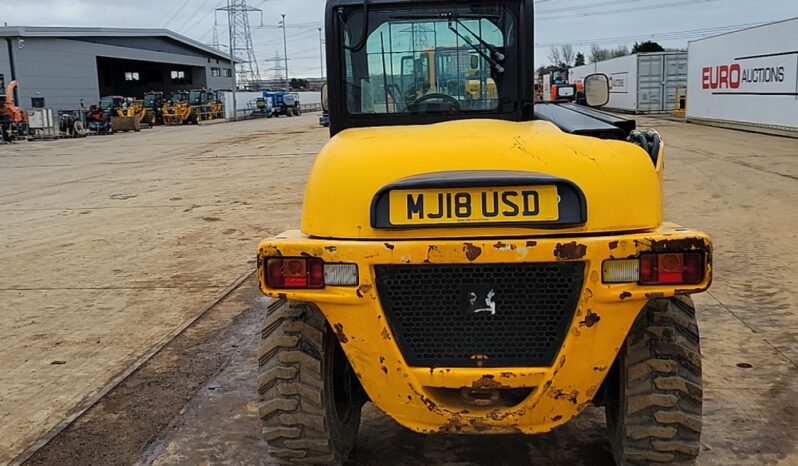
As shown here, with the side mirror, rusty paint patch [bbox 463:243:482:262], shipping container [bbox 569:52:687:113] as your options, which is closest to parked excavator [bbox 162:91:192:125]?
shipping container [bbox 569:52:687:113]

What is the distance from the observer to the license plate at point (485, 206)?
285 centimetres

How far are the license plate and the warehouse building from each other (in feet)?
157

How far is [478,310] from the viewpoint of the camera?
2.99m

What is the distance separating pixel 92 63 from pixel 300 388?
5568 cm

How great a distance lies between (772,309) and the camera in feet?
19.9

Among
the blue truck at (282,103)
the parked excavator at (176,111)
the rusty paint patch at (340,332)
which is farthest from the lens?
the blue truck at (282,103)

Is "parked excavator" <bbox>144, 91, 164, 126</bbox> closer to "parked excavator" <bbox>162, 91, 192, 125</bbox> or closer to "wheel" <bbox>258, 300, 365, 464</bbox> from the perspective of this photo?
"parked excavator" <bbox>162, 91, 192, 125</bbox>

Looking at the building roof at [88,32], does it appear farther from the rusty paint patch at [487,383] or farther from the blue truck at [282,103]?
the rusty paint patch at [487,383]

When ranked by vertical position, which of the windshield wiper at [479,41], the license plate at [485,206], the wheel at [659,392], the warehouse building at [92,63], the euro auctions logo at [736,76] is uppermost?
the warehouse building at [92,63]

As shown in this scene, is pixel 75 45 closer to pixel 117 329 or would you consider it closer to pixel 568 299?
pixel 117 329

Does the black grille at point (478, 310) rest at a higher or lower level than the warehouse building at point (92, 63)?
lower

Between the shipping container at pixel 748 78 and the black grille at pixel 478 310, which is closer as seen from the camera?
the black grille at pixel 478 310

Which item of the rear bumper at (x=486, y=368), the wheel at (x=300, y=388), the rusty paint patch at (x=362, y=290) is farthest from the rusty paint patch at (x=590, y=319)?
the wheel at (x=300, y=388)

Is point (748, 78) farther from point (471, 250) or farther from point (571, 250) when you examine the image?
point (471, 250)
